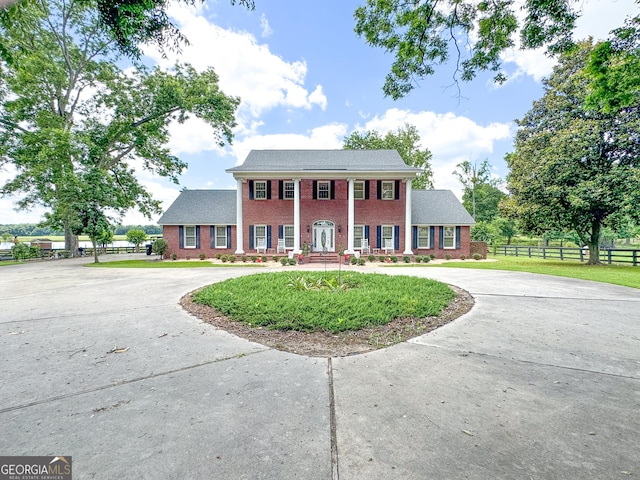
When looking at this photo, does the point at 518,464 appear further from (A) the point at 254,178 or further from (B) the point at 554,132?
(B) the point at 554,132

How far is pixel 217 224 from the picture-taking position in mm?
20891

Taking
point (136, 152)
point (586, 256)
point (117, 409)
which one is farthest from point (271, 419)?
point (586, 256)

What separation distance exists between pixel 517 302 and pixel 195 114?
73.6 ft

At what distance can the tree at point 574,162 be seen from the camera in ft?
49.3

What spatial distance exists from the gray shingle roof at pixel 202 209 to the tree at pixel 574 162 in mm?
20009

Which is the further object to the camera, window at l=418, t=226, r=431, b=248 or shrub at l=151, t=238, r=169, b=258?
window at l=418, t=226, r=431, b=248

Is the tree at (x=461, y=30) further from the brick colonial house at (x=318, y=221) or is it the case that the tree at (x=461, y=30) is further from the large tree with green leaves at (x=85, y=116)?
the large tree with green leaves at (x=85, y=116)

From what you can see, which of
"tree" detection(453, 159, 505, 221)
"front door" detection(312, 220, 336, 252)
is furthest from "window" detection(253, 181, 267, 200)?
"tree" detection(453, 159, 505, 221)

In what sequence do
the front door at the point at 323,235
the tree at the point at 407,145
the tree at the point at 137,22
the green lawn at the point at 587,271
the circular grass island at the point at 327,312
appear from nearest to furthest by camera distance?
the tree at the point at 137,22 < the circular grass island at the point at 327,312 < the green lawn at the point at 587,271 < the front door at the point at 323,235 < the tree at the point at 407,145

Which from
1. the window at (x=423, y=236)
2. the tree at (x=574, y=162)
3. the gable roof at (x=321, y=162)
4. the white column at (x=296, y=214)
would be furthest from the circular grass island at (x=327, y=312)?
the tree at (x=574, y=162)

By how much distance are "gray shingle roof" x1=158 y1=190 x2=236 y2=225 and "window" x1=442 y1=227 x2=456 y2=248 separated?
15.4 meters

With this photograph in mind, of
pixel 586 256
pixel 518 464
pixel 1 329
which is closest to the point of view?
pixel 518 464

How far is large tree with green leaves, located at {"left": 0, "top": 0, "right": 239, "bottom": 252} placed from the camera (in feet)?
56.7

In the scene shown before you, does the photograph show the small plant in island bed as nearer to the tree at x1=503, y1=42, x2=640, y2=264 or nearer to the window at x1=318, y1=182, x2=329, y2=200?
the window at x1=318, y1=182, x2=329, y2=200
